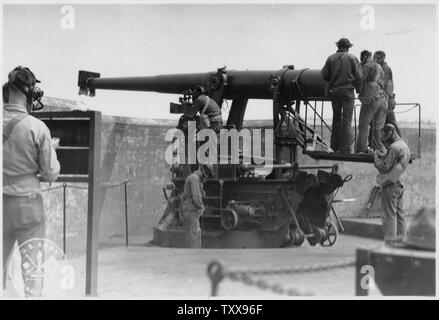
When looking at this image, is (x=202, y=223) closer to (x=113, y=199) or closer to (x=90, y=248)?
(x=113, y=199)

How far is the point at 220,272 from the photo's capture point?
121 inches

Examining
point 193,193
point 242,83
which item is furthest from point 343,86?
point 193,193

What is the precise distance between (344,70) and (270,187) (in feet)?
6.16

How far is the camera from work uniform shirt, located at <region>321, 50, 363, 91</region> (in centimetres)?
770

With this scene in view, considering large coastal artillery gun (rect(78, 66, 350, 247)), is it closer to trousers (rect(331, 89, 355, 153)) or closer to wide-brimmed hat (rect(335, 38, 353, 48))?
trousers (rect(331, 89, 355, 153))

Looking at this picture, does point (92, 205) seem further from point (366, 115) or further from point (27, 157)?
point (366, 115)

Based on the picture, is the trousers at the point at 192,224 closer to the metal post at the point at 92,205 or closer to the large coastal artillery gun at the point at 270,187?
the large coastal artillery gun at the point at 270,187

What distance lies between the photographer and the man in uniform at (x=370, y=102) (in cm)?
785

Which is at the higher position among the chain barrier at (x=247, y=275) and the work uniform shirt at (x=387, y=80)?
the work uniform shirt at (x=387, y=80)

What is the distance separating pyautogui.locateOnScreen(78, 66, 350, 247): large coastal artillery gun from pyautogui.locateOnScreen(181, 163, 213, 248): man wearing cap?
31 centimetres

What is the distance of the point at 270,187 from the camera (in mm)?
8523

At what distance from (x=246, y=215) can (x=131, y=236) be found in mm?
3193

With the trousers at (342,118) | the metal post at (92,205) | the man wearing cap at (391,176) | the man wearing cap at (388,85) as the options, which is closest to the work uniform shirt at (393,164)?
the man wearing cap at (391,176)

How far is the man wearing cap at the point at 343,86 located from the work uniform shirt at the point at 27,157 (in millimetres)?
4279
